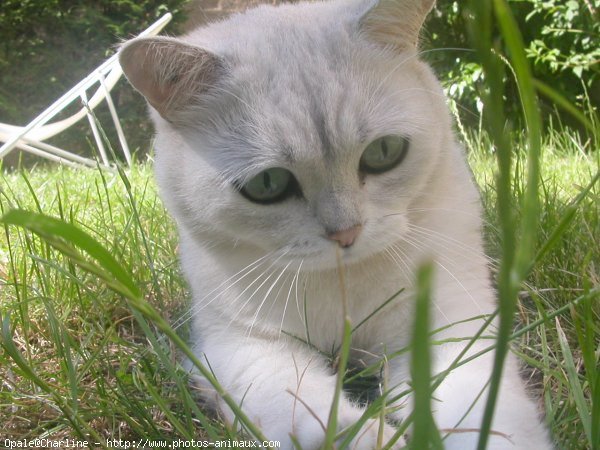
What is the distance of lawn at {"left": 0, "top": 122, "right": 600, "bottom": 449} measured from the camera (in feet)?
2.95

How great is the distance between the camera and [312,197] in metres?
1.15

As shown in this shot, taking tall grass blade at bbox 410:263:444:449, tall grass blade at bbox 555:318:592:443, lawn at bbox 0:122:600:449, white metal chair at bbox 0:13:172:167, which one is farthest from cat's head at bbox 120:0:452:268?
white metal chair at bbox 0:13:172:167

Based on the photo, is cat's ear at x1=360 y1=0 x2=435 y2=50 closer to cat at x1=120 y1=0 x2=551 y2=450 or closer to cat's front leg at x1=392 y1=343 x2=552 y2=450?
cat at x1=120 y1=0 x2=551 y2=450

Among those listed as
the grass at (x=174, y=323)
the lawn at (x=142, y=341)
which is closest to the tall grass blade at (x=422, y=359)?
the grass at (x=174, y=323)

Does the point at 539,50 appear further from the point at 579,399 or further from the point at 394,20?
the point at 579,399

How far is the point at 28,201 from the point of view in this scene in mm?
2797

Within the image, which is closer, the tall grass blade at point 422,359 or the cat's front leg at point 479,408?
the tall grass blade at point 422,359

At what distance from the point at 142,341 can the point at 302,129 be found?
70 centimetres

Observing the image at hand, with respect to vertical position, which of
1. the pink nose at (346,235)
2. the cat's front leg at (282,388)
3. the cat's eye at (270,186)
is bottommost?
the cat's front leg at (282,388)

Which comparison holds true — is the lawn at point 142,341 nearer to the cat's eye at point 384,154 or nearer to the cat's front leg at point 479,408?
the cat's front leg at point 479,408

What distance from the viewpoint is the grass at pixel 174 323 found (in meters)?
0.39

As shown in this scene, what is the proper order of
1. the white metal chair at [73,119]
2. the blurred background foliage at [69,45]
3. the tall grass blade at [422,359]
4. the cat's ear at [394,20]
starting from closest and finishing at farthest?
the tall grass blade at [422,359]
the cat's ear at [394,20]
the white metal chair at [73,119]
the blurred background foliage at [69,45]

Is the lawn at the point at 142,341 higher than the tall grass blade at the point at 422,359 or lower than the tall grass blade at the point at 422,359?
lower

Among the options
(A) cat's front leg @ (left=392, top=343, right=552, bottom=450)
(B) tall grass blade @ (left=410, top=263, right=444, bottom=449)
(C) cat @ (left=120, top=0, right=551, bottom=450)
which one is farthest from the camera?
(C) cat @ (left=120, top=0, right=551, bottom=450)
